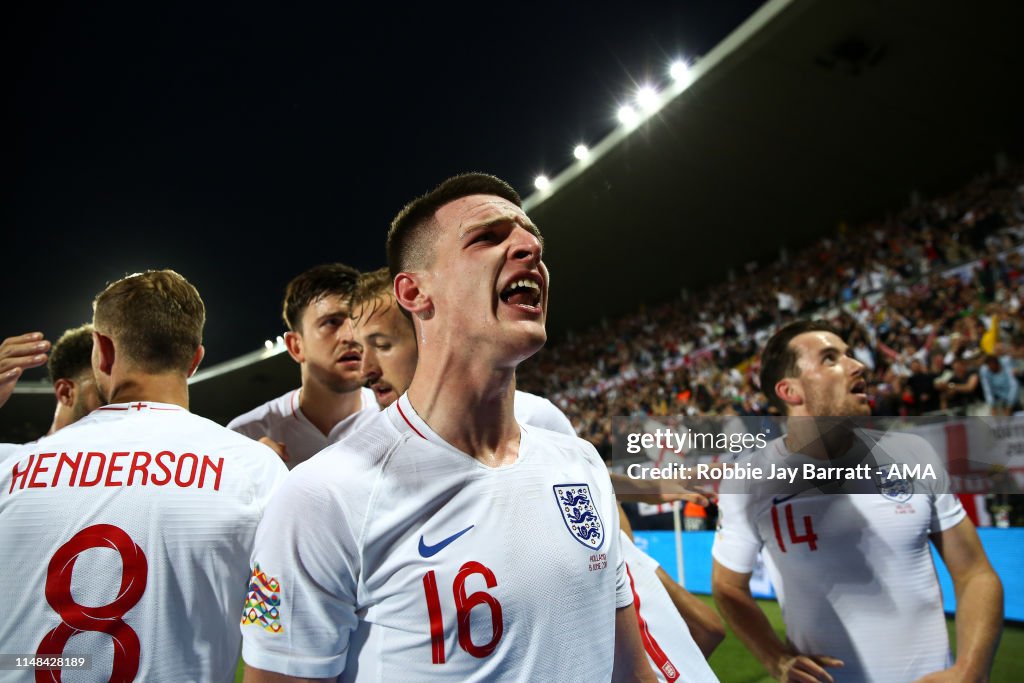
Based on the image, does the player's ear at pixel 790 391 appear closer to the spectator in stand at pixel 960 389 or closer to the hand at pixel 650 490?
the hand at pixel 650 490

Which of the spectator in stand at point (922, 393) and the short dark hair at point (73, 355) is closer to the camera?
the short dark hair at point (73, 355)

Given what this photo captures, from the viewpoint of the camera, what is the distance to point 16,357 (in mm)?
2422

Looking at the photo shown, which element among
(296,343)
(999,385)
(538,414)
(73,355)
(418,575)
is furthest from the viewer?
(999,385)

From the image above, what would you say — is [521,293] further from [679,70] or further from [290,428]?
[679,70]

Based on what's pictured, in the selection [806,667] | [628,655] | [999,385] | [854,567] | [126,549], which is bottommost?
[806,667]

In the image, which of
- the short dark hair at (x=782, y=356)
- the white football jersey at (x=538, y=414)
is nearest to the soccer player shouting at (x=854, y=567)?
the short dark hair at (x=782, y=356)

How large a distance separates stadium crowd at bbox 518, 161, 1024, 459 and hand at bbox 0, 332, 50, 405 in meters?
10.4

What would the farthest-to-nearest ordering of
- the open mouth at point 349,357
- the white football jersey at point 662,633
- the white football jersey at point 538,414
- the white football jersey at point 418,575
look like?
the open mouth at point 349,357
the white football jersey at point 538,414
the white football jersey at point 662,633
the white football jersey at point 418,575

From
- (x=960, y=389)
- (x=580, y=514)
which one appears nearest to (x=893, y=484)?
(x=580, y=514)

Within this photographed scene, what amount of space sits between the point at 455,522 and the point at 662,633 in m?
1.25

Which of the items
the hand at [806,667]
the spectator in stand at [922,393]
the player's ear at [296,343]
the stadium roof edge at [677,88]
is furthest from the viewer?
the stadium roof edge at [677,88]

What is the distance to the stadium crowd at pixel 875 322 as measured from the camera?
32.1 feet

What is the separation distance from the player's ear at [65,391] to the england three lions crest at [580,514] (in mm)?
2937

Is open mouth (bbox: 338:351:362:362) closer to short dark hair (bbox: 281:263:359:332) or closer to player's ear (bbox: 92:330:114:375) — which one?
short dark hair (bbox: 281:263:359:332)
